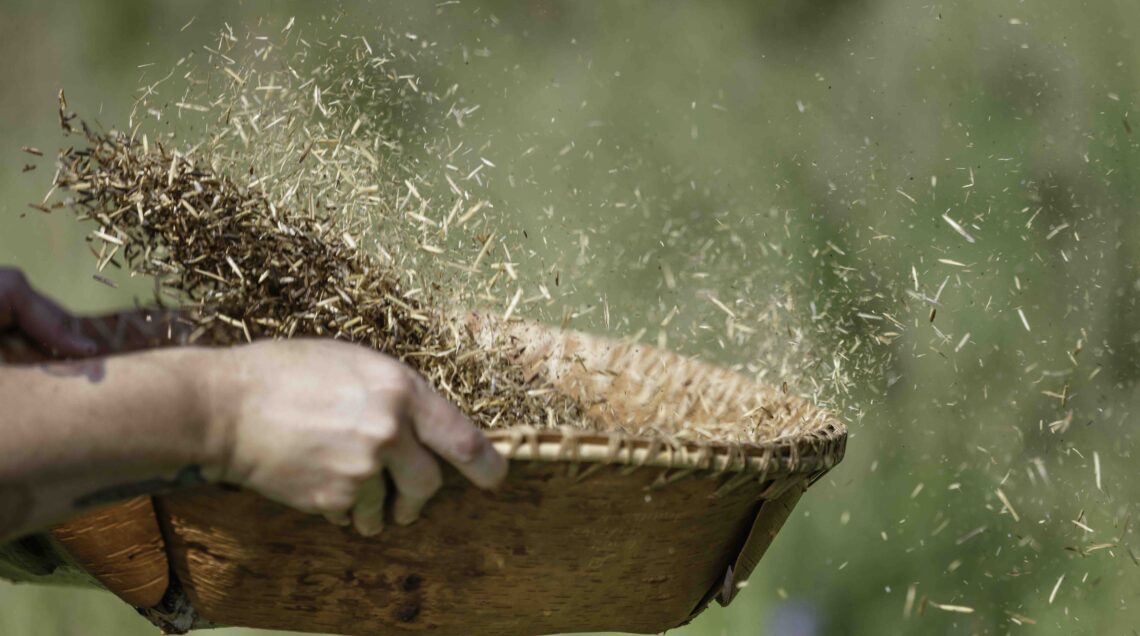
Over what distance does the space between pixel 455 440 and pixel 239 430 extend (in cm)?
22

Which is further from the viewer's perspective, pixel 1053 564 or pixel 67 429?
pixel 1053 564

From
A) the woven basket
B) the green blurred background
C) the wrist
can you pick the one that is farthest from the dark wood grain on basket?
the green blurred background

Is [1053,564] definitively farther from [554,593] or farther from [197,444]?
[197,444]

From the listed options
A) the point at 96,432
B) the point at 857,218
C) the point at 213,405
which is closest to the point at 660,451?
the point at 213,405

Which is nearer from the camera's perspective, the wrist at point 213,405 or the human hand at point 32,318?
the wrist at point 213,405

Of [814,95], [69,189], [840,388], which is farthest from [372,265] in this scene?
[814,95]

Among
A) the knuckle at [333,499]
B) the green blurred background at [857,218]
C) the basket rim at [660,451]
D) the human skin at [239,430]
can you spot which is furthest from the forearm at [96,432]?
the green blurred background at [857,218]

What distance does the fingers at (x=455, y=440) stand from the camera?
3.81 ft

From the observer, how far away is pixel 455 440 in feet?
3.81

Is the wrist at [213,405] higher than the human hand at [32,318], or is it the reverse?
the wrist at [213,405]

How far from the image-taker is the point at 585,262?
367 centimetres

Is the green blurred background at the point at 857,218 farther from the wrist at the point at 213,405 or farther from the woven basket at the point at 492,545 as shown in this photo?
the wrist at the point at 213,405

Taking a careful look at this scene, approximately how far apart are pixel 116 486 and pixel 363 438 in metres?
0.26

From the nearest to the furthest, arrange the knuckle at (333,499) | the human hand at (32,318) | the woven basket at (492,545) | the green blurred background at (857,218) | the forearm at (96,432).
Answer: the forearm at (96,432)
the knuckle at (333,499)
the woven basket at (492,545)
the human hand at (32,318)
the green blurred background at (857,218)
